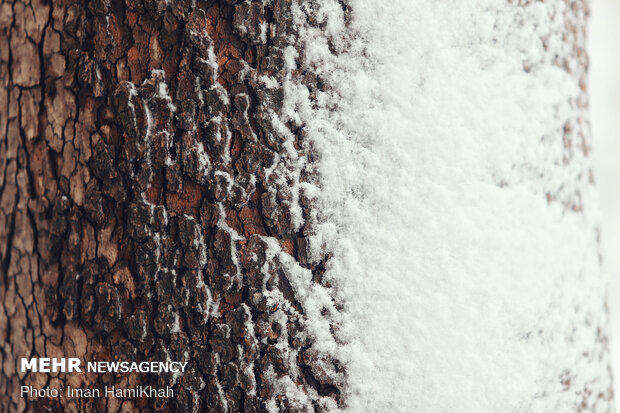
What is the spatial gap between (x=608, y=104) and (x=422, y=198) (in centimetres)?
181

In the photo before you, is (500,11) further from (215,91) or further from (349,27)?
(215,91)

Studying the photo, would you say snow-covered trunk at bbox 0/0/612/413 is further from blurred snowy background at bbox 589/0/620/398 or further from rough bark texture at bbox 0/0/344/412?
blurred snowy background at bbox 589/0/620/398

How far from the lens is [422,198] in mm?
426

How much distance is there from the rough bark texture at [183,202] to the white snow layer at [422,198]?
31 mm

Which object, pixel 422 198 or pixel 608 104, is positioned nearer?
pixel 422 198

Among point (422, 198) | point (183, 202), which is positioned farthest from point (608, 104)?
point (183, 202)

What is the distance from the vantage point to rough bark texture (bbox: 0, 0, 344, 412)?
415 millimetres

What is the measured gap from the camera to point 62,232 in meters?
0.44

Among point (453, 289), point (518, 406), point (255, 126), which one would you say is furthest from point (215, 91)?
point (518, 406)

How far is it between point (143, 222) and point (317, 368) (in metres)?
0.20

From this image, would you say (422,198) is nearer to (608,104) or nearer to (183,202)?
(183,202)

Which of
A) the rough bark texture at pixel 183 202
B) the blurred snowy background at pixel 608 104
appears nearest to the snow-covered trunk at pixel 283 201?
the rough bark texture at pixel 183 202

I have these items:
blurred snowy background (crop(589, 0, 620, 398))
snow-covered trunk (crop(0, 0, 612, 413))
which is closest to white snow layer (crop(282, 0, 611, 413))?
snow-covered trunk (crop(0, 0, 612, 413))

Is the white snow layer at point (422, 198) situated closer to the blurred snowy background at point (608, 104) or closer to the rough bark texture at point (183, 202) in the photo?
the rough bark texture at point (183, 202)
